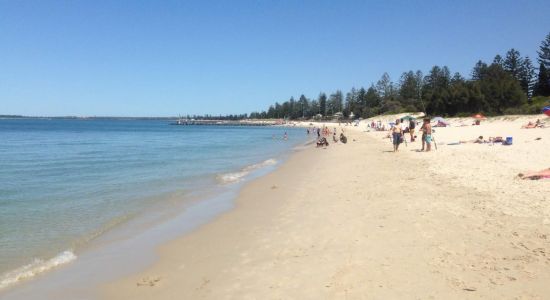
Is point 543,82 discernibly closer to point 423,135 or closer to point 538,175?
point 423,135

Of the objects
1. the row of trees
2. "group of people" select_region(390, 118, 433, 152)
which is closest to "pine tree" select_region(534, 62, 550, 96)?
the row of trees

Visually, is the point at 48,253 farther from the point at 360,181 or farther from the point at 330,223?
the point at 360,181

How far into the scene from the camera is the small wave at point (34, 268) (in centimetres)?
671

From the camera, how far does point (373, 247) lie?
22.4 feet

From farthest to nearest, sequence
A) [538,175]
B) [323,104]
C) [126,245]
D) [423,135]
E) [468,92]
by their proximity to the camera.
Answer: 1. [323,104]
2. [468,92]
3. [423,135]
4. [538,175]
5. [126,245]

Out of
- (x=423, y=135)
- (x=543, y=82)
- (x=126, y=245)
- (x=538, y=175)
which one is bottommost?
(x=126, y=245)

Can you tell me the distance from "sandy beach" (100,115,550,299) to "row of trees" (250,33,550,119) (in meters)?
47.7

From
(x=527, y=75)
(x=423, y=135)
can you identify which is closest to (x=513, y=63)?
(x=527, y=75)

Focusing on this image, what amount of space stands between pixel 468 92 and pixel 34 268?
2931 inches

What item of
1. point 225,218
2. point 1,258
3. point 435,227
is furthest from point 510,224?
point 1,258

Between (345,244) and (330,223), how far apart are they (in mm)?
1623

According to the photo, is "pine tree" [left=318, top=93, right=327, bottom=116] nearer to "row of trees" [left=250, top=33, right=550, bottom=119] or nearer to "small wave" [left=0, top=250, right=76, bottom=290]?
"row of trees" [left=250, top=33, right=550, bottom=119]

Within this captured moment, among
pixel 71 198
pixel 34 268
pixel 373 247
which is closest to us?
pixel 373 247

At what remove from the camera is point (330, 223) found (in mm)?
8789
